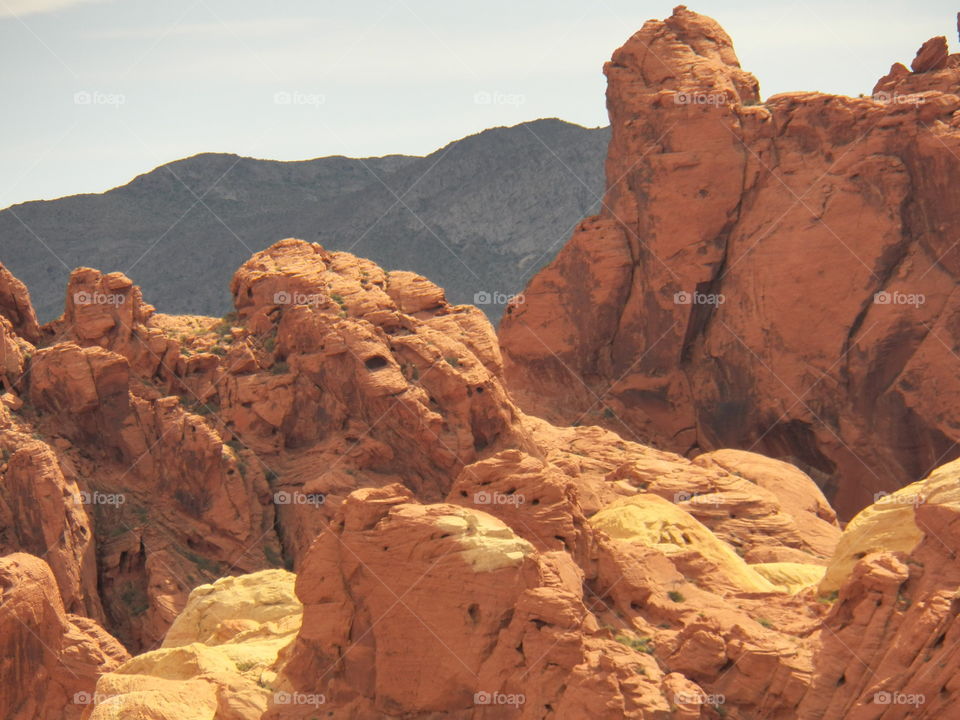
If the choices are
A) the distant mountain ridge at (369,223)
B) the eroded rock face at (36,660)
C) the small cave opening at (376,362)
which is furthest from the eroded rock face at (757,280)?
the distant mountain ridge at (369,223)

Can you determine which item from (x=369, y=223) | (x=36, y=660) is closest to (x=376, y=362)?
(x=36, y=660)

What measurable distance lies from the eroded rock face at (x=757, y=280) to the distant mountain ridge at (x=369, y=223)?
7442 cm

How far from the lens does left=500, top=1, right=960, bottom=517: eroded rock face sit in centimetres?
5291

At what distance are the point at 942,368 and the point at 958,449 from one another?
249 centimetres

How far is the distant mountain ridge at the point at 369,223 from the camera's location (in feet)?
454

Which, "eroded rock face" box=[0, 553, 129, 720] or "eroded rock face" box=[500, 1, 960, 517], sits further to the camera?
"eroded rock face" box=[500, 1, 960, 517]

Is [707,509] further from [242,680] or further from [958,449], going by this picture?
[242,680]

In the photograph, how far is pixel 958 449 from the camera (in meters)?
50.8

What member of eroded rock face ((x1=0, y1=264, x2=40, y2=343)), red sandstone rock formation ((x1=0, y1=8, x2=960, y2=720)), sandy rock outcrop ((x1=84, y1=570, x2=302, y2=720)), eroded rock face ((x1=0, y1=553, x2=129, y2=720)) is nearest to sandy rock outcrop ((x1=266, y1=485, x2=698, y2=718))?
red sandstone rock formation ((x1=0, y1=8, x2=960, y2=720))

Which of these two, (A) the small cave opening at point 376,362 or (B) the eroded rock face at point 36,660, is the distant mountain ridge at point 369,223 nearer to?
(A) the small cave opening at point 376,362

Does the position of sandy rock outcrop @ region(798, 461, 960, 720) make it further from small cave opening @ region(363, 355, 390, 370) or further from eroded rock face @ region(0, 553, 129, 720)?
small cave opening @ region(363, 355, 390, 370)

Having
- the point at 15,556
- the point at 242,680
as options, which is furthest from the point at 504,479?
the point at 15,556

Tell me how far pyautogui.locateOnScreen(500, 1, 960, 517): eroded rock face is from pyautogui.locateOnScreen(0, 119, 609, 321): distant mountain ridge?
74.4 metres

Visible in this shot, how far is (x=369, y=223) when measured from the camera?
14088 cm
